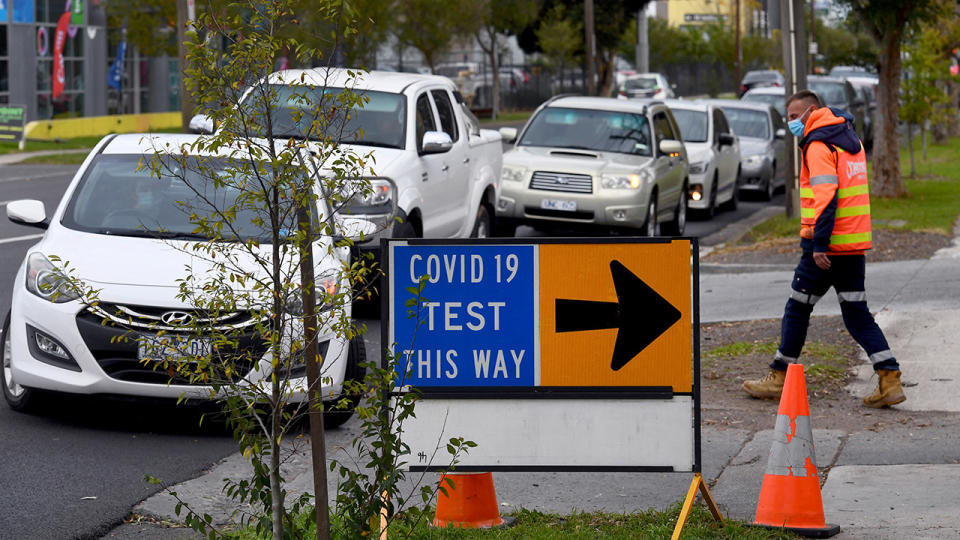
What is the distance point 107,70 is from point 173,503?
36.7 metres

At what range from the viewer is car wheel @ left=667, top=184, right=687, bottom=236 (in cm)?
1827

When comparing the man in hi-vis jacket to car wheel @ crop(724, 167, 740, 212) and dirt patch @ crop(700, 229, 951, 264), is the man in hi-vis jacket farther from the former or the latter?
car wheel @ crop(724, 167, 740, 212)

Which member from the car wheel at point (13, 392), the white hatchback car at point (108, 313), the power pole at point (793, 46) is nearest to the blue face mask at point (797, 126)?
the white hatchback car at point (108, 313)

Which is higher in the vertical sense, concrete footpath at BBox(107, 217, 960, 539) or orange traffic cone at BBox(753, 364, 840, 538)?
orange traffic cone at BBox(753, 364, 840, 538)

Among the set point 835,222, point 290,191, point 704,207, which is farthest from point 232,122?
point 704,207

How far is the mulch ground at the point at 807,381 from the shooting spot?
7.77 meters

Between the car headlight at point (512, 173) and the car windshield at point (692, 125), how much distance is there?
17.2ft

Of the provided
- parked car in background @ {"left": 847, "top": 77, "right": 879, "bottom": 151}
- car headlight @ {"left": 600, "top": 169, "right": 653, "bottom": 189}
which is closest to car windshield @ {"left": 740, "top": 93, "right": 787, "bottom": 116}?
parked car in background @ {"left": 847, "top": 77, "right": 879, "bottom": 151}

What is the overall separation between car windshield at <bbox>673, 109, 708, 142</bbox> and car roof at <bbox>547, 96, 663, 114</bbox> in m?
3.27

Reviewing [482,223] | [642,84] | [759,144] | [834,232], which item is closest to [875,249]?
[482,223]

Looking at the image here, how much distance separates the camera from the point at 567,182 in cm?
1620

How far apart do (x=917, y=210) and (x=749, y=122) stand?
6.08 metres

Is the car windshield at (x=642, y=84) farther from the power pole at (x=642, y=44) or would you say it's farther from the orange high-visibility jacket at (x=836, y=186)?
the orange high-visibility jacket at (x=836, y=186)

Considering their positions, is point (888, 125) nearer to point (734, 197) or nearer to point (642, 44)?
point (734, 197)
